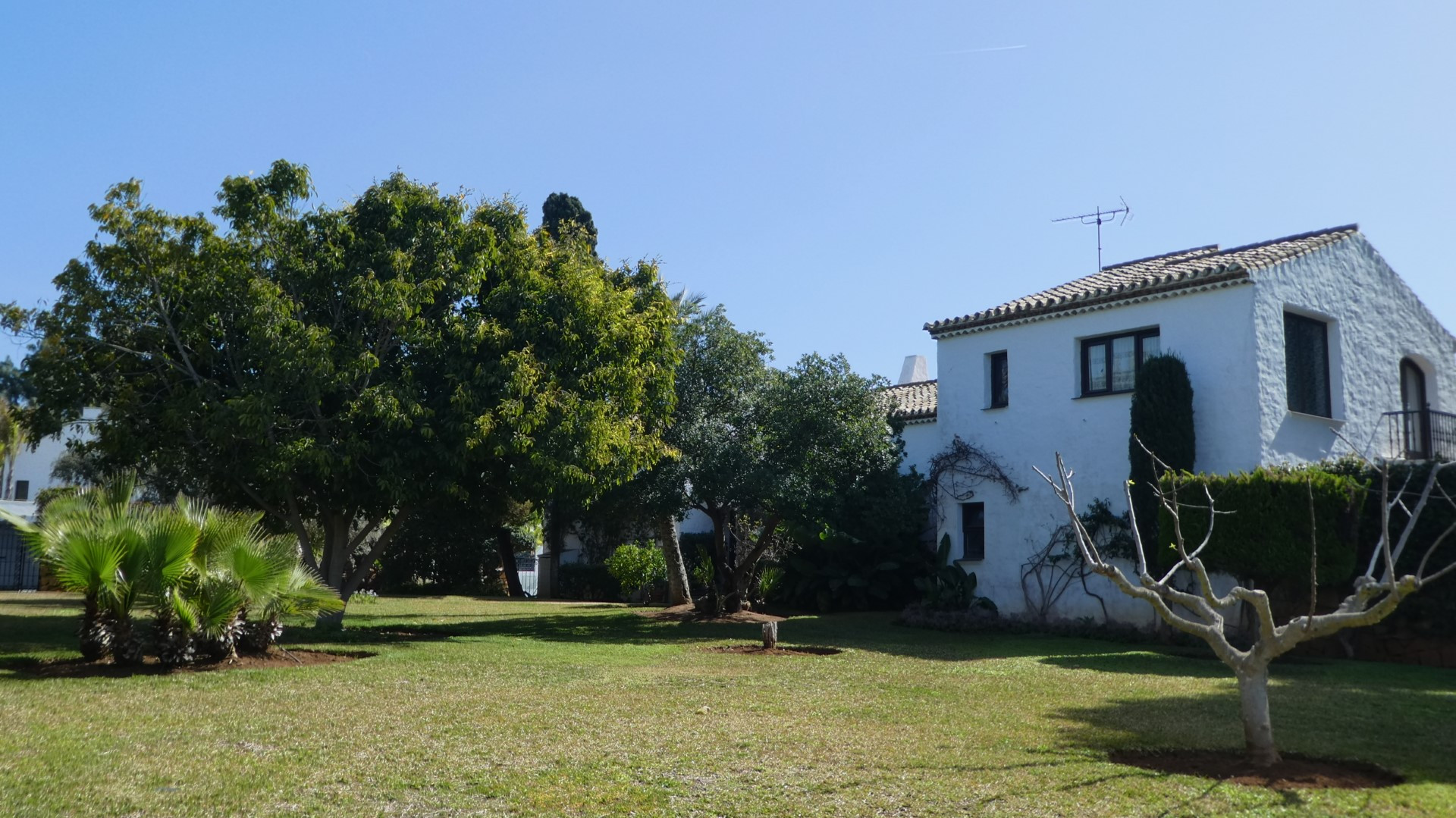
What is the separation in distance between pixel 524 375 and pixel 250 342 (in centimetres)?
397

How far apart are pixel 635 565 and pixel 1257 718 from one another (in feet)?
Result: 74.8

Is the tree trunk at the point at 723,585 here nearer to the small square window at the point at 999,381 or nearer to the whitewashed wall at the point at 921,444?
the whitewashed wall at the point at 921,444

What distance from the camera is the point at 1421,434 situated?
21812 mm

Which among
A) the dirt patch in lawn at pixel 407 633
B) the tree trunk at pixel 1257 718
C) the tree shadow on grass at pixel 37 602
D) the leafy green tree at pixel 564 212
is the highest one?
the leafy green tree at pixel 564 212

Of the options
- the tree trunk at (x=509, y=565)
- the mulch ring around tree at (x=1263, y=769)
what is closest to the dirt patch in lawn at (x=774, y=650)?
the mulch ring around tree at (x=1263, y=769)

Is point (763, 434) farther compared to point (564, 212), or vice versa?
point (564, 212)

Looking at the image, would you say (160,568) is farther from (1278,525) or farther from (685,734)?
(1278,525)

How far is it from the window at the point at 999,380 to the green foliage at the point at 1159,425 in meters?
3.62

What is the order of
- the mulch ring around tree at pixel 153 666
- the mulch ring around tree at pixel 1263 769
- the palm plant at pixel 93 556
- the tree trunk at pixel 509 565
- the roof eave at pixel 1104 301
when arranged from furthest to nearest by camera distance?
the tree trunk at pixel 509 565
the roof eave at pixel 1104 301
the mulch ring around tree at pixel 153 666
the palm plant at pixel 93 556
the mulch ring around tree at pixel 1263 769

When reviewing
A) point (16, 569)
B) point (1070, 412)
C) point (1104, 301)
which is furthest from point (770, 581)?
point (16, 569)

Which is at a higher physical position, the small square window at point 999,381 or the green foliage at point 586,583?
the small square window at point 999,381

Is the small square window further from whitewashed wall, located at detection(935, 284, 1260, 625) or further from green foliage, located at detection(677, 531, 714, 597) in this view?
green foliage, located at detection(677, 531, 714, 597)

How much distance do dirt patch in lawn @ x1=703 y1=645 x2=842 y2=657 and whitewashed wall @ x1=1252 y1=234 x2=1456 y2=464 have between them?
28.4 ft

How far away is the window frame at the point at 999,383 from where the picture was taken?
2255 cm
